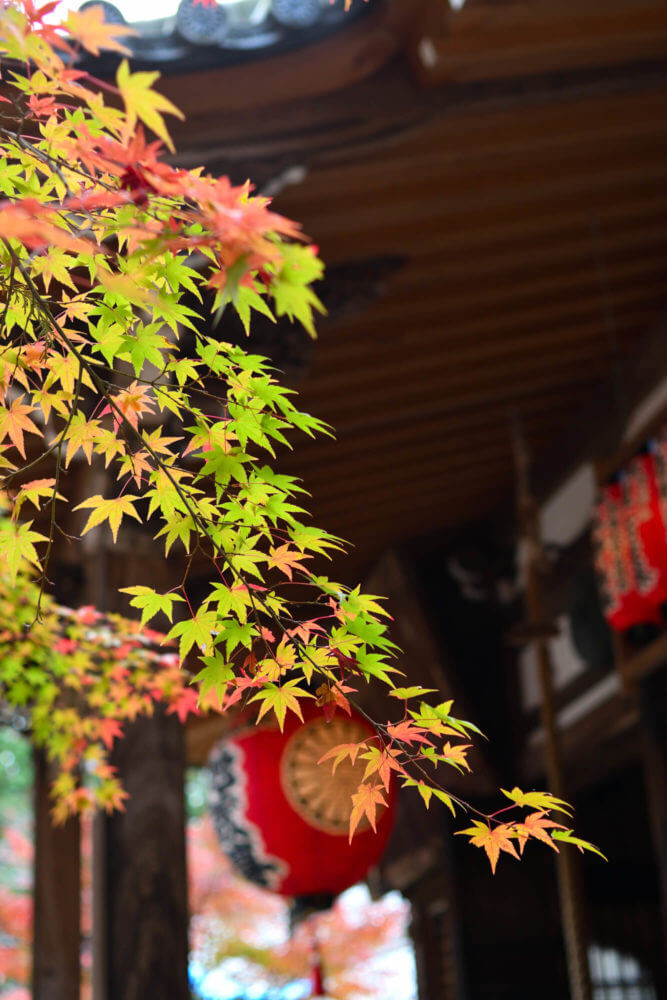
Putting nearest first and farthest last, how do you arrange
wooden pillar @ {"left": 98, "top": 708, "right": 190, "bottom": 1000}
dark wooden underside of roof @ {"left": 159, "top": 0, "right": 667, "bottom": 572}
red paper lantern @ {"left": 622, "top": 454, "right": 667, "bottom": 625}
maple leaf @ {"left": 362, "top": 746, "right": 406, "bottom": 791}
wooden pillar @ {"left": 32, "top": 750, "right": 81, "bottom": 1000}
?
maple leaf @ {"left": 362, "top": 746, "right": 406, "bottom": 791}
dark wooden underside of roof @ {"left": 159, "top": 0, "right": 667, "bottom": 572}
wooden pillar @ {"left": 98, "top": 708, "right": 190, "bottom": 1000}
red paper lantern @ {"left": 622, "top": 454, "right": 667, "bottom": 625}
wooden pillar @ {"left": 32, "top": 750, "right": 81, "bottom": 1000}

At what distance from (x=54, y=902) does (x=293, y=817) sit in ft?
3.75

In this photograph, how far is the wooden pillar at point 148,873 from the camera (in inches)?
129

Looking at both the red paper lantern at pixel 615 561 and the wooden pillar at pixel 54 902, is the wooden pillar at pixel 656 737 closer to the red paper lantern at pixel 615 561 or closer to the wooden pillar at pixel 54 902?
the red paper lantern at pixel 615 561

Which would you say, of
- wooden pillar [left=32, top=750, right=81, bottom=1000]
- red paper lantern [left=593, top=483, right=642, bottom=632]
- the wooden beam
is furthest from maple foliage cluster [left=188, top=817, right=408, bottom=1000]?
the wooden beam

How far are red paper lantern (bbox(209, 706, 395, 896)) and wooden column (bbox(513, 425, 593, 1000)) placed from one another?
1.09 metres

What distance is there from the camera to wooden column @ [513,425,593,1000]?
11.0ft

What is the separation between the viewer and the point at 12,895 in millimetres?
11953

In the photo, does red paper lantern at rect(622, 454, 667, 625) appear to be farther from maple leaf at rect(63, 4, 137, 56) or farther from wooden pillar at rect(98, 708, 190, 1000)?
maple leaf at rect(63, 4, 137, 56)

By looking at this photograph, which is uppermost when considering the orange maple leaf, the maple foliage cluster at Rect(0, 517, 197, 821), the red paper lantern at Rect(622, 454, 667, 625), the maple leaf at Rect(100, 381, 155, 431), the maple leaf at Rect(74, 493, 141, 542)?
the red paper lantern at Rect(622, 454, 667, 625)

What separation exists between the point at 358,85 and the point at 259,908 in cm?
1077

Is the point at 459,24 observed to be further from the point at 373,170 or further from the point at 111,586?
the point at 111,586

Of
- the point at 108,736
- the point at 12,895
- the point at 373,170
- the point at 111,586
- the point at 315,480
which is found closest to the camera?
the point at 108,736

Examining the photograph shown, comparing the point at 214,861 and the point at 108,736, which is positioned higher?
the point at 214,861

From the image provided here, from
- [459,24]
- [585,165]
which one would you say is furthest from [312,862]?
[459,24]
